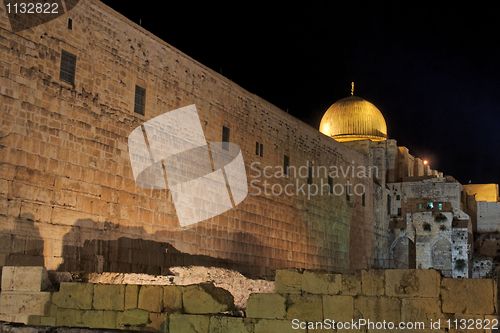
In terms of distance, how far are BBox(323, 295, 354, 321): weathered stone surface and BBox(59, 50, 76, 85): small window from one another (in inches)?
272

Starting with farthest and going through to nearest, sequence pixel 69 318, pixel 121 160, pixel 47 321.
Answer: pixel 121 160 → pixel 47 321 → pixel 69 318

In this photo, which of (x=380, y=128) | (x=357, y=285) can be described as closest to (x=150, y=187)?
(x=357, y=285)

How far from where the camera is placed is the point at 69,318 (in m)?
7.81

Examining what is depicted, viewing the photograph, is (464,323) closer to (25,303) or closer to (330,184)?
(25,303)

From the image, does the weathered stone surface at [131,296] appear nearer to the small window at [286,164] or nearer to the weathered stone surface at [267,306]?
the weathered stone surface at [267,306]

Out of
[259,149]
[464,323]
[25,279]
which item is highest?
[259,149]

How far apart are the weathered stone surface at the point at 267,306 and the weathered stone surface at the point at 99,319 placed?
1858 mm

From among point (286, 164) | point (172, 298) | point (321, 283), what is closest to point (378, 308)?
point (321, 283)

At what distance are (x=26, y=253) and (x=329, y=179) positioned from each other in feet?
48.9

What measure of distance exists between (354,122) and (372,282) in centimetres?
2934

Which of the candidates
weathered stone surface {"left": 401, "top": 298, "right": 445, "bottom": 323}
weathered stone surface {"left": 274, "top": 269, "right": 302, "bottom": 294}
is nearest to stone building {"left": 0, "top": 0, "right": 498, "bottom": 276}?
weathered stone surface {"left": 274, "top": 269, "right": 302, "bottom": 294}

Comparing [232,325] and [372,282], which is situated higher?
[372,282]

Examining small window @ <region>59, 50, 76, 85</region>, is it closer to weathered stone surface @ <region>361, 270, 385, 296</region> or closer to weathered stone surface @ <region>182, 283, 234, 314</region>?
weathered stone surface @ <region>182, 283, 234, 314</region>

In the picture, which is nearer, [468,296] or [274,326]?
[468,296]
